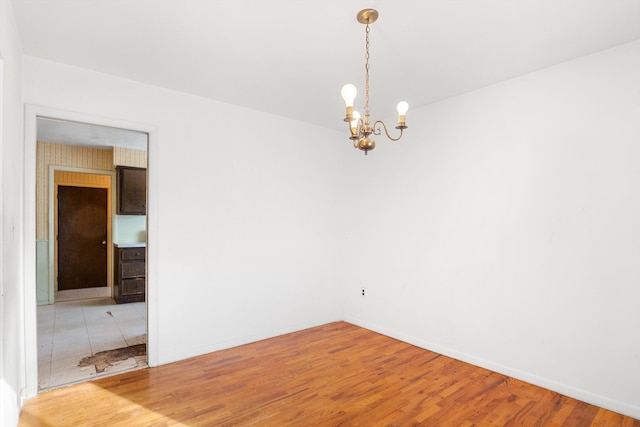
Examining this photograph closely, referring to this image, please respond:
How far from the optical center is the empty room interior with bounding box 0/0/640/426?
2273mm

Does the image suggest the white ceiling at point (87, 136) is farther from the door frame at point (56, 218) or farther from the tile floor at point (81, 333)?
the tile floor at point (81, 333)

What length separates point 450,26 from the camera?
7.37 ft

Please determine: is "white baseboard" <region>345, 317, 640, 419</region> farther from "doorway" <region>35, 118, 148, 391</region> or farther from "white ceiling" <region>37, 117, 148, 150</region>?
"white ceiling" <region>37, 117, 148, 150</region>

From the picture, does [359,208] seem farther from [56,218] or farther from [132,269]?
[56,218]

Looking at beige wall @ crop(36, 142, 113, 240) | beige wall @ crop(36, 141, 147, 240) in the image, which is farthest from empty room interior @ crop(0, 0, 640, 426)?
beige wall @ crop(36, 141, 147, 240)

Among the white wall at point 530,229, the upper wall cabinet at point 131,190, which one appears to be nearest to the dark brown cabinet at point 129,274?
the upper wall cabinet at point 131,190

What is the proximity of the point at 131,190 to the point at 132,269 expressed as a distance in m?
1.39

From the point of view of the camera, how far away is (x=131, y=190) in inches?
228

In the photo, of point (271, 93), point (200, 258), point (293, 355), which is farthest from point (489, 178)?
point (200, 258)

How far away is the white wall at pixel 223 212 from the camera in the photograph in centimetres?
315

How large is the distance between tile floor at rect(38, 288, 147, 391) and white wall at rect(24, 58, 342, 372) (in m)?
0.71

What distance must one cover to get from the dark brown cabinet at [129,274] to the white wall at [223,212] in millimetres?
2686

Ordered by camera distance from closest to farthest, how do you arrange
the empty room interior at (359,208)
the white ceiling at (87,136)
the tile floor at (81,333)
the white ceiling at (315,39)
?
the white ceiling at (315,39) < the empty room interior at (359,208) < the tile floor at (81,333) < the white ceiling at (87,136)

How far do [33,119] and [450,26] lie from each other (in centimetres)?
329
